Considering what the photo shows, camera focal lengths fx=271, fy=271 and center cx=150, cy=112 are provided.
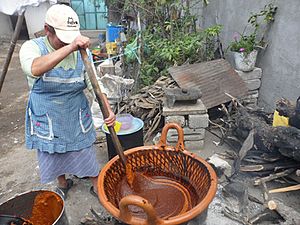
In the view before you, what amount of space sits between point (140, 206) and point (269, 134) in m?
2.09

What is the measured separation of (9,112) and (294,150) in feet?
17.1

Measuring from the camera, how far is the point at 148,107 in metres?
4.23

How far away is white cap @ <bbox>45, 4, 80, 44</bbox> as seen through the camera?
2061mm

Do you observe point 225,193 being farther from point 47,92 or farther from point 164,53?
point 164,53

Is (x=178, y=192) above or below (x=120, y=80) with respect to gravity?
below

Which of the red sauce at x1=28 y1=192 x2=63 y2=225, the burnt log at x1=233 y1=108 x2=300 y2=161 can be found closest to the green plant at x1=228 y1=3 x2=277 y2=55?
the burnt log at x1=233 y1=108 x2=300 y2=161

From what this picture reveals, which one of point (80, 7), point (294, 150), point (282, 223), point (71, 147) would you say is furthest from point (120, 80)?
point (80, 7)

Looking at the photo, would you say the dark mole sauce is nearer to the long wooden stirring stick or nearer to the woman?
the long wooden stirring stick

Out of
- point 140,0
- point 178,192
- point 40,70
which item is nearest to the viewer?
point 40,70

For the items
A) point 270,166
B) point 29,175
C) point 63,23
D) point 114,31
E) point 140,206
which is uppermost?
point 63,23

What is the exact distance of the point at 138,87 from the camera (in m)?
5.60

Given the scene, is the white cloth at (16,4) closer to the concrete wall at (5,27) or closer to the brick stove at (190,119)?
the brick stove at (190,119)

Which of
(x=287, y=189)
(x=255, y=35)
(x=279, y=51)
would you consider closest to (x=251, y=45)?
(x=255, y=35)

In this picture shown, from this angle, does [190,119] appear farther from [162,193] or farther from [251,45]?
[251,45]
